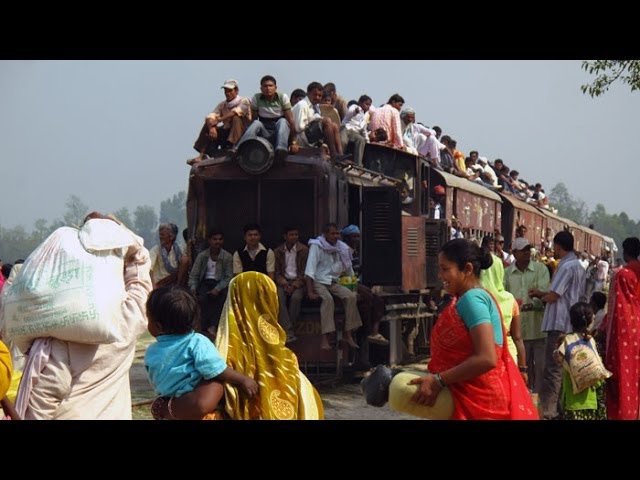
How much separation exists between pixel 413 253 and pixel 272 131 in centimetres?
237

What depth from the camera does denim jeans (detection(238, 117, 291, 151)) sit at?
1149 cm

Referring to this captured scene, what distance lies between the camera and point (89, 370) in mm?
4801

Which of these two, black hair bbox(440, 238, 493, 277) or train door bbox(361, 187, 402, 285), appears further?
train door bbox(361, 187, 402, 285)

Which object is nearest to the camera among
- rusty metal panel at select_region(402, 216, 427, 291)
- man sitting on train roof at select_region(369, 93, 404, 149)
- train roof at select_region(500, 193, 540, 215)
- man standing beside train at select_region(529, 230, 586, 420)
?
man standing beside train at select_region(529, 230, 586, 420)

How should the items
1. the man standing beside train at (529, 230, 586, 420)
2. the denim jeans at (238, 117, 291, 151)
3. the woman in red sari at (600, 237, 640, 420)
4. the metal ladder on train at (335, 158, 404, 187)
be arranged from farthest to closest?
the metal ladder on train at (335, 158, 404, 187)
the denim jeans at (238, 117, 291, 151)
the man standing beside train at (529, 230, 586, 420)
the woman in red sari at (600, 237, 640, 420)

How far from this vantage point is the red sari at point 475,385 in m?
3.97

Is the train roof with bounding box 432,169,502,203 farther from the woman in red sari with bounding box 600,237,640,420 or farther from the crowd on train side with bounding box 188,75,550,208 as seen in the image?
the woman in red sari with bounding box 600,237,640,420

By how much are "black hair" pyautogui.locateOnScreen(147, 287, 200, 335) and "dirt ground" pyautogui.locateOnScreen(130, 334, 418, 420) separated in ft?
15.3

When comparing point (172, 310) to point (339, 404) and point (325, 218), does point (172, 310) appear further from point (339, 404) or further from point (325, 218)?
point (325, 218)

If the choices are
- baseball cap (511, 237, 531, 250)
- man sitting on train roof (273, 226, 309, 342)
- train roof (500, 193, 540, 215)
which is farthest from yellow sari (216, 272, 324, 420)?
train roof (500, 193, 540, 215)

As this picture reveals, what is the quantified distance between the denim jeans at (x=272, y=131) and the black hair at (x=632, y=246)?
5.05 meters

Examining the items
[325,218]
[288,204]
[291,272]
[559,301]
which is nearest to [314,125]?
[288,204]

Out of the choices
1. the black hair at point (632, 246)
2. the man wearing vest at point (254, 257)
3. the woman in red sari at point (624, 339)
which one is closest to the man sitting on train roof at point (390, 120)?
the man wearing vest at point (254, 257)
